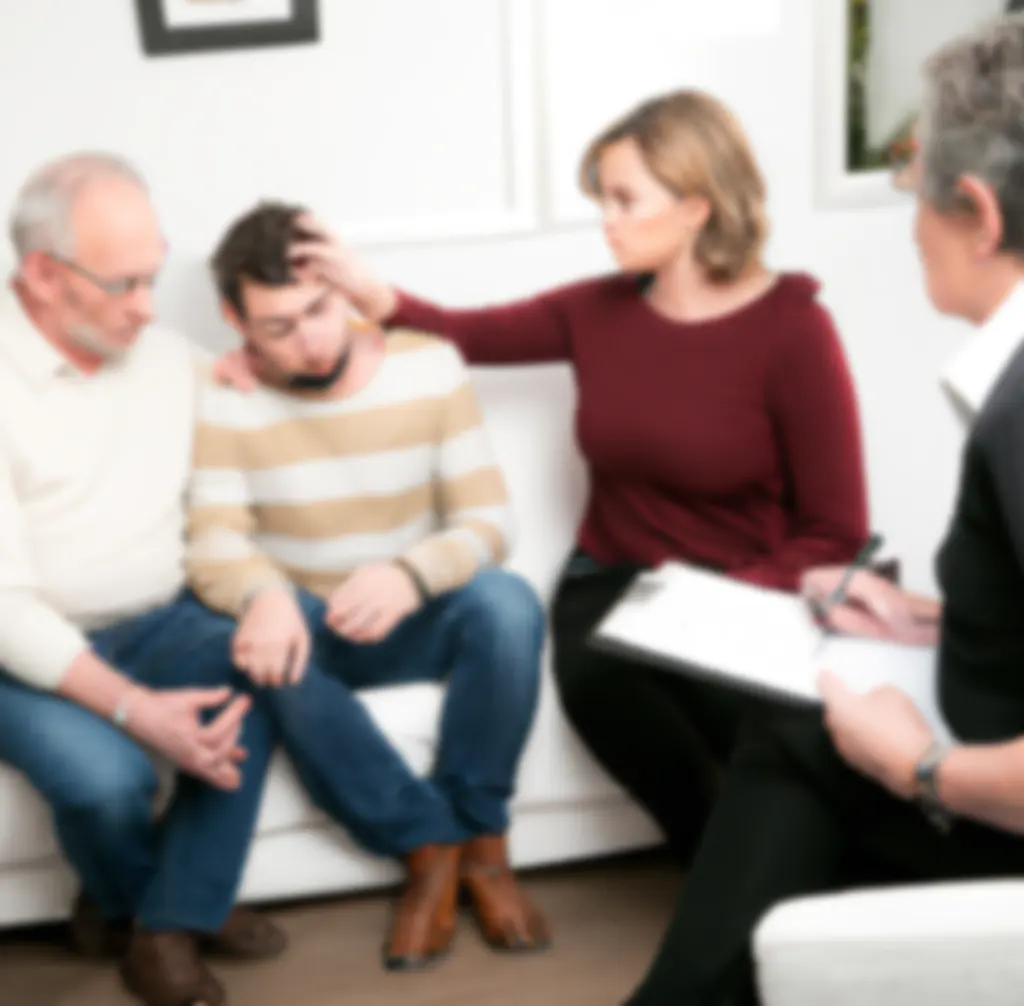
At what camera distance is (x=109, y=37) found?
2.06 m

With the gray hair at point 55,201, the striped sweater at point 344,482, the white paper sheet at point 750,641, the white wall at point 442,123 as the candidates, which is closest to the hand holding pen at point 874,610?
the white paper sheet at point 750,641

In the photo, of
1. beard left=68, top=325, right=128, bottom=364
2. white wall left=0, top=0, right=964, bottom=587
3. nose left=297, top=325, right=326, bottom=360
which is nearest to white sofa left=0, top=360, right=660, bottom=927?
white wall left=0, top=0, right=964, bottom=587

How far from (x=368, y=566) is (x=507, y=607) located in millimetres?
212

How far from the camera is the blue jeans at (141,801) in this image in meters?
1.69

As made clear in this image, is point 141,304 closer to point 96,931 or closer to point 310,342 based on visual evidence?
point 310,342

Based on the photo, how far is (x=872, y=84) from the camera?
2.31 m

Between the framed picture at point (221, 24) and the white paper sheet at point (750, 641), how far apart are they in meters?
1.06

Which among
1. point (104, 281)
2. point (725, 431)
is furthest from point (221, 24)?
point (725, 431)

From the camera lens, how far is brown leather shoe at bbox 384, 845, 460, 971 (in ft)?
6.07

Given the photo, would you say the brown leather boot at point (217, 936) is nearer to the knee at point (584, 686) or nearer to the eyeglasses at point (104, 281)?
the knee at point (584, 686)

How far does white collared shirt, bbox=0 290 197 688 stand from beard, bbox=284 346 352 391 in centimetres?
17

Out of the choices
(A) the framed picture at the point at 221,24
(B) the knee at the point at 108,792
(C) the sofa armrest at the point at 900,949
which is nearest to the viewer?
(C) the sofa armrest at the point at 900,949

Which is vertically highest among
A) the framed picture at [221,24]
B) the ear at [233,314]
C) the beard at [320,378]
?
the framed picture at [221,24]

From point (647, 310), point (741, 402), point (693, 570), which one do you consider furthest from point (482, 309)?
point (693, 570)
